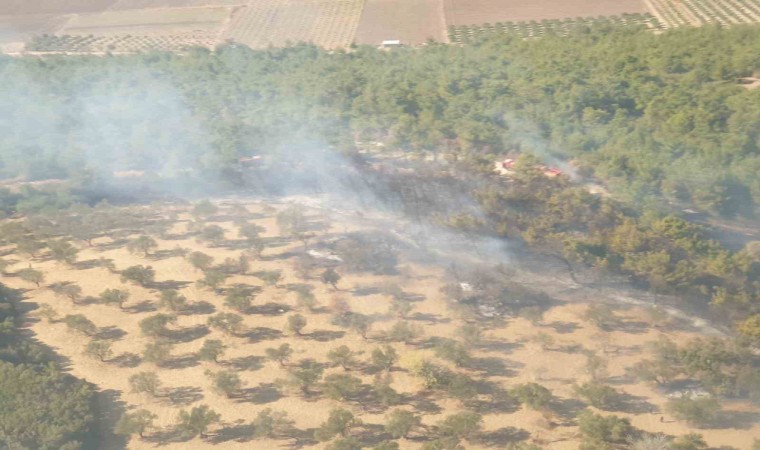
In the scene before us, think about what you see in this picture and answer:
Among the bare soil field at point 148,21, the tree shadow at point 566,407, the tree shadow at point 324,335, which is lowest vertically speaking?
the tree shadow at point 566,407

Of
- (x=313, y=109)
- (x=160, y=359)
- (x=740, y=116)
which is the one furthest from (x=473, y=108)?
(x=160, y=359)

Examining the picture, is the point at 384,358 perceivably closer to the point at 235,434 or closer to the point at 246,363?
the point at 246,363

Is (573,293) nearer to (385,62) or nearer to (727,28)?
(385,62)

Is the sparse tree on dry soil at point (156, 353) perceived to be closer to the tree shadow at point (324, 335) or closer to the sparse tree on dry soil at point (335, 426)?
the tree shadow at point (324, 335)

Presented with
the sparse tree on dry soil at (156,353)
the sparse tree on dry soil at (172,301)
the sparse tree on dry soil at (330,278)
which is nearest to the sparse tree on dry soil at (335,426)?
the sparse tree on dry soil at (156,353)

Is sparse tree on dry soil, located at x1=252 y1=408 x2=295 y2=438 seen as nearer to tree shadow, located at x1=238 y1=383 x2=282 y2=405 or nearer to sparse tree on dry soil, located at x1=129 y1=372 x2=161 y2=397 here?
tree shadow, located at x1=238 y1=383 x2=282 y2=405

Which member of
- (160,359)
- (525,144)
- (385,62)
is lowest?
(160,359)
